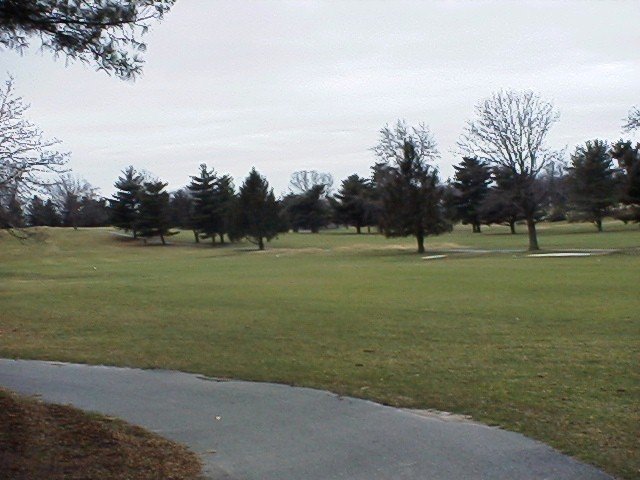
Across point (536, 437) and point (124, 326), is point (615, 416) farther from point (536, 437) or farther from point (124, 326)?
point (124, 326)

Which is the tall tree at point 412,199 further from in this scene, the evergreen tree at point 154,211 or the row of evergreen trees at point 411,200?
the evergreen tree at point 154,211

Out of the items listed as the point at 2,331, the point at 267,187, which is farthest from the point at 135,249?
the point at 2,331

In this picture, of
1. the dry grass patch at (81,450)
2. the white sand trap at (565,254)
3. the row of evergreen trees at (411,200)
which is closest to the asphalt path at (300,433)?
the dry grass patch at (81,450)

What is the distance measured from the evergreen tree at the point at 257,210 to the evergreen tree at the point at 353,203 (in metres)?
26.6

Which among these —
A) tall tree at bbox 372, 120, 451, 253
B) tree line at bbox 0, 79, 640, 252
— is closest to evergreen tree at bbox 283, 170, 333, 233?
tree line at bbox 0, 79, 640, 252

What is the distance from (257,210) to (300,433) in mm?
77821

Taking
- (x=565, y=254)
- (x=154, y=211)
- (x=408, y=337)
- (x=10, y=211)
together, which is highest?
(x=154, y=211)

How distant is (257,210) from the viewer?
86.1m

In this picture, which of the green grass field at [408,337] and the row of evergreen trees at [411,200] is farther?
the row of evergreen trees at [411,200]

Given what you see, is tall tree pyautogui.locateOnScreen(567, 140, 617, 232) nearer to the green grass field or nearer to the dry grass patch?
the green grass field

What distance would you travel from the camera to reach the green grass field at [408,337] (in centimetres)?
984

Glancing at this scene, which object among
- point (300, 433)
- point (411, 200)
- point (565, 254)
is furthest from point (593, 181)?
point (300, 433)

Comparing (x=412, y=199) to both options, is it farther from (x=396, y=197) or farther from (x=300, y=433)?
(x=300, y=433)

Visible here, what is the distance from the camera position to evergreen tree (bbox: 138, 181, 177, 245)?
297ft
